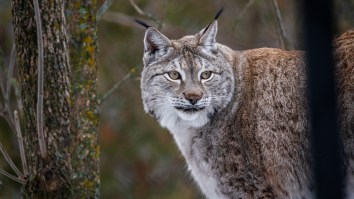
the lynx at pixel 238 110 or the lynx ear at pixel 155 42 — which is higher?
the lynx ear at pixel 155 42

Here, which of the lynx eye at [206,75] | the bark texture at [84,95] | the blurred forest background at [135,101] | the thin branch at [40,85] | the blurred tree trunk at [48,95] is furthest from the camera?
the blurred forest background at [135,101]

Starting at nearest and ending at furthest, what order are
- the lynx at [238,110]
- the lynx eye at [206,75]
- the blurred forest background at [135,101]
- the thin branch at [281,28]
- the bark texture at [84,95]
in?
the bark texture at [84,95]
the lynx at [238,110]
the lynx eye at [206,75]
the thin branch at [281,28]
the blurred forest background at [135,101]

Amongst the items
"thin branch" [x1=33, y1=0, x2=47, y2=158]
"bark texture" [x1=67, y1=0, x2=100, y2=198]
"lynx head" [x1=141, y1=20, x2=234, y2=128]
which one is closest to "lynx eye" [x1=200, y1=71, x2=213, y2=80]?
"lynx head" [x1=141, y1=20, x2=234, y2=128]

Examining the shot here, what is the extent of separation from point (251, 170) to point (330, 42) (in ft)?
10.7

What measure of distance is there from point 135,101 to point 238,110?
848 cm

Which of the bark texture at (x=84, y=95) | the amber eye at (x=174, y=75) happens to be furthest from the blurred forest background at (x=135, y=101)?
the bark texture at (x=84, y=95)

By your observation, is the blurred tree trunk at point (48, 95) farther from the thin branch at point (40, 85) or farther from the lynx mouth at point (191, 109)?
the lynx mouth at point (191, 109)

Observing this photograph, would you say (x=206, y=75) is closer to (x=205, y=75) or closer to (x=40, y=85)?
(x=205, y=75)

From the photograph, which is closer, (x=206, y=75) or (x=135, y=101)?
(x=206, y=75)

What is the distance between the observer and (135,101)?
43.1 ft

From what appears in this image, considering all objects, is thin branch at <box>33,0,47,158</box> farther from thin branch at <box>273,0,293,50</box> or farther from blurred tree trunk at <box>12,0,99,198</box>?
thin branch at <box>273,0,293,50</box>

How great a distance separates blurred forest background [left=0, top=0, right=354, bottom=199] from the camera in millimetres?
11023

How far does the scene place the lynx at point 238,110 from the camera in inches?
177

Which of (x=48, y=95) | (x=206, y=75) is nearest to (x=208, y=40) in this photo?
(x=206, y=75)
